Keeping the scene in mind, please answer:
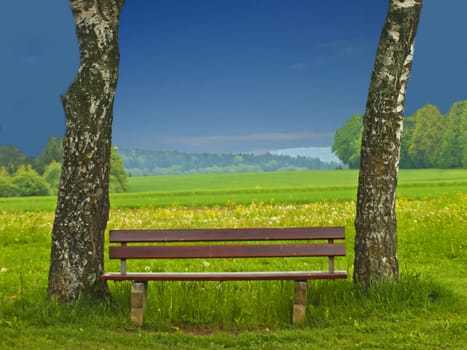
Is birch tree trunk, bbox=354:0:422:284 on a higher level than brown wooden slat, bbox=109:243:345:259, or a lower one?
higher

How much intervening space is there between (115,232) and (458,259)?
7482 millimetres

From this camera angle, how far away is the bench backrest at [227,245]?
8.67 metres

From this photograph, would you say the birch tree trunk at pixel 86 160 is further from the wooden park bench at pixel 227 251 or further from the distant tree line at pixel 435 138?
the distant tree line at pixel 435 138

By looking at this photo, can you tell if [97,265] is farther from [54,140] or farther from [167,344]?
[54,140]

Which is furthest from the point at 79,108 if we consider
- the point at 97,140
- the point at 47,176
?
the point at 47,176

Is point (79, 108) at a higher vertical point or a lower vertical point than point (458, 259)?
higher

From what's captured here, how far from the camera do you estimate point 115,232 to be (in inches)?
349

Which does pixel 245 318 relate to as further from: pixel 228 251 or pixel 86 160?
pixel 86 160

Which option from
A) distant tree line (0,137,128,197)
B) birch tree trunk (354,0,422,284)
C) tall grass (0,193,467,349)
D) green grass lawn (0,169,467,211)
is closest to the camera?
tall grass (0,193,467,349)

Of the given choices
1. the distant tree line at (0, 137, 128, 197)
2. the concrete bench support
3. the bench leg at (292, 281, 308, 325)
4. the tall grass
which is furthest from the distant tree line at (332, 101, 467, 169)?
the concrete bench support

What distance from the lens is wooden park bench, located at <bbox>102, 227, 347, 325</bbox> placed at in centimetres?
846

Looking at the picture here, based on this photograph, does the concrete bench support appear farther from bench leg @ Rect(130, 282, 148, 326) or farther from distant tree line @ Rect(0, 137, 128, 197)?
distant tree line @ Rect(0, 137, 128, 197)

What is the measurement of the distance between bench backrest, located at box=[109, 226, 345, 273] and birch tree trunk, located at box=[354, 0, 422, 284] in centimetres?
51

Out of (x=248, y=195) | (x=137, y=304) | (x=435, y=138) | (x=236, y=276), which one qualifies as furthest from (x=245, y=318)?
(x=435, y=138)
